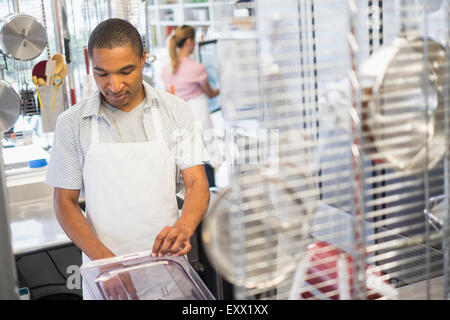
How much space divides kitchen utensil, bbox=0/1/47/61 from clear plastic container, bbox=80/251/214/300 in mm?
1474

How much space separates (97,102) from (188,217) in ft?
1.34

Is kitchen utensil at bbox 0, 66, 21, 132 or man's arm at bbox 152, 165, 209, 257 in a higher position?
kitchen utensil at bbox 0, 66, 21, 132

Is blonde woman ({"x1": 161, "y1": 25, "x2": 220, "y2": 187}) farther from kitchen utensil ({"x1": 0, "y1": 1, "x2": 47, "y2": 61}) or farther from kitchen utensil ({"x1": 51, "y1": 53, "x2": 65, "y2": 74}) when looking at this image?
kitchen utensil ({"x1": 0, "y1": 1, "x2": 47, "y2": 61})

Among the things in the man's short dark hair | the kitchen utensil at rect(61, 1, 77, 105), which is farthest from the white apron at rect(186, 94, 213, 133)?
the man's short dark hair

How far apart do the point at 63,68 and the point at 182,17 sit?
3.65 meters

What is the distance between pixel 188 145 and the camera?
1.56m

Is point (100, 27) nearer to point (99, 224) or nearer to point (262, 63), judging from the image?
point (99, 224)

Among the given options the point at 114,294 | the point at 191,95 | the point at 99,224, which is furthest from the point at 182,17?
the point at 114,294

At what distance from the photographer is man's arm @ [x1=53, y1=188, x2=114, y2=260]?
1.40 meters

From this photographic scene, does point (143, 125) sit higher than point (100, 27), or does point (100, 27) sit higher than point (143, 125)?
point (100, 27)

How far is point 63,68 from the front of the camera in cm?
245

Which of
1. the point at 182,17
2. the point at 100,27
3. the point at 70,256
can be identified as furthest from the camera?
the point at 182,17

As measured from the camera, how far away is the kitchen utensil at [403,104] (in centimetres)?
74

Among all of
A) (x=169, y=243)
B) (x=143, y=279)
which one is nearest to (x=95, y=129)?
(x=169, y=243)
